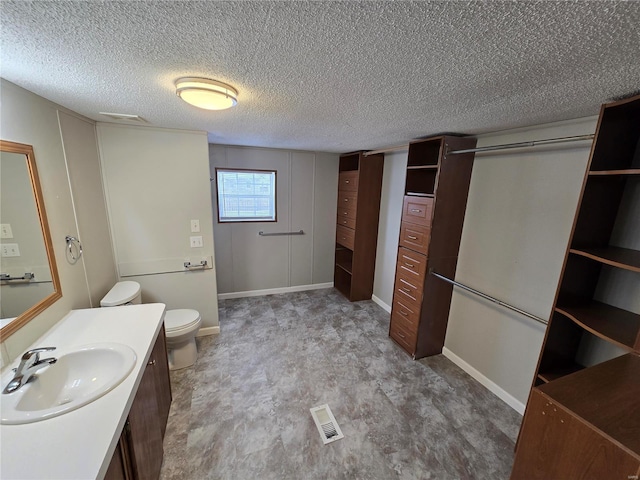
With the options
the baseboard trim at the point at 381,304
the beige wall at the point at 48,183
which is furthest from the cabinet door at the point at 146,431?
the baseboard trim at the point at 381,304

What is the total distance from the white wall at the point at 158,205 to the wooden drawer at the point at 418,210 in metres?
2.05

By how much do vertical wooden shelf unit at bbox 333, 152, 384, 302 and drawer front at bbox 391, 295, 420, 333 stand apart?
989 millimetres

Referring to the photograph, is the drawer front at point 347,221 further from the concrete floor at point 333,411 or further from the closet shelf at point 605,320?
the closet shelf at point 605,320

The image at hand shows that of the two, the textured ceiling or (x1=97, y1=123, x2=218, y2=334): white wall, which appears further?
(x1=97, y1=123, x2=218, y2=334): white wall

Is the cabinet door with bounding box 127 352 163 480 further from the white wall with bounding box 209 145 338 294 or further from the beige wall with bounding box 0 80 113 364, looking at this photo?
the white wall with bounding box 209 145 338 294

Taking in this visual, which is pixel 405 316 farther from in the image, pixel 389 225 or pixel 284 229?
pixel 284 229

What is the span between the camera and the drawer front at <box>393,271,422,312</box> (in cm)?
253

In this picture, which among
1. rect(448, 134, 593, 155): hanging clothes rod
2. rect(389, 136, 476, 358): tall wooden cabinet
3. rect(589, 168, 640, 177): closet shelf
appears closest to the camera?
rect(589, 168, 640, 177): closet shelf

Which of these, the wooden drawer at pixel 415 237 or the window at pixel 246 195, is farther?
the window at pixel 246 195

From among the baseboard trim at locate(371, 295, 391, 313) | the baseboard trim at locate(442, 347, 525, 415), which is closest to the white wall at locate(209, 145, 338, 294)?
the baseboard trim at locate(371, 295, 391, 313)

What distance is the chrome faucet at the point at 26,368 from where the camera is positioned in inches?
41.4

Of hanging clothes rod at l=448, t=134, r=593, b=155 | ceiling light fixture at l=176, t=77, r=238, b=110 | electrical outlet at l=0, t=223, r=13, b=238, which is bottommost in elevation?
electrical outlet at l=0, t=223, r=13, b=238

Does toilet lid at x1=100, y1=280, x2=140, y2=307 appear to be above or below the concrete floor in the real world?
above

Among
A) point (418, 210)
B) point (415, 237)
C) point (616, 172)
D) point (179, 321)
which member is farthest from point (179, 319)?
point (616, 172)
